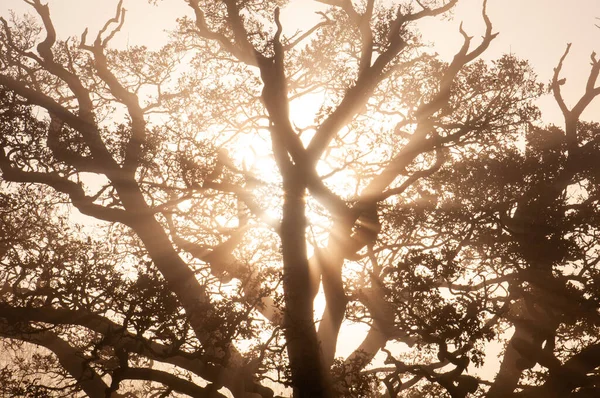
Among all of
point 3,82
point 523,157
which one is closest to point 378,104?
point 523,157

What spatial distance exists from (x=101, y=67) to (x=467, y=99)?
12.9 m

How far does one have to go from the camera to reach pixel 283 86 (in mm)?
13508

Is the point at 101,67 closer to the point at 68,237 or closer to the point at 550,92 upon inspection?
the point at 68,237

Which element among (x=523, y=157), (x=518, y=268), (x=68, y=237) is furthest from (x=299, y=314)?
(x=523, y=157)

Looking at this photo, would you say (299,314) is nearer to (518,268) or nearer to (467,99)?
(518,268)

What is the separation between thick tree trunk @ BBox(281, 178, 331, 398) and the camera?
11.8 meters

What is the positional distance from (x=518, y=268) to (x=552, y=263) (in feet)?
3.07

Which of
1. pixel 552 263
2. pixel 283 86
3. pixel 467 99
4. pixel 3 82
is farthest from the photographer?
pixel 467 99

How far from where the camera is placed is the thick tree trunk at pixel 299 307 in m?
11.8

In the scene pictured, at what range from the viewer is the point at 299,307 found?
40.4ft

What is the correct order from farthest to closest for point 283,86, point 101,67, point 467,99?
point 101,67 < point 467,99 < point 283,86

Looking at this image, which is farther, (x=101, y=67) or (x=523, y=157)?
(x=101, y=67)

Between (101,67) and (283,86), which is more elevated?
(101,67)

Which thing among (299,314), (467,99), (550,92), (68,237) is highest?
(550,92)
